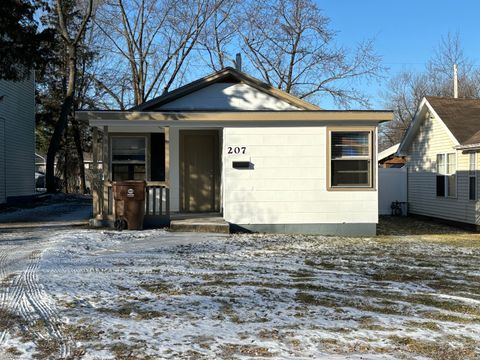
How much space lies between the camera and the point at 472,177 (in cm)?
1556

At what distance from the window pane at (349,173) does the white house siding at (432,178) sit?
5.52m

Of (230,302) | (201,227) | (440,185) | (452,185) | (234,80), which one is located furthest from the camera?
(440,185)

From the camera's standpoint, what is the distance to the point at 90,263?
24.1 feet

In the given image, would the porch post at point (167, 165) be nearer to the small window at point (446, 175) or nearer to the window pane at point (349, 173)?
the window pane at point (349, 173)

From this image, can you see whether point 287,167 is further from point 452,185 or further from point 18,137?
point 18,137

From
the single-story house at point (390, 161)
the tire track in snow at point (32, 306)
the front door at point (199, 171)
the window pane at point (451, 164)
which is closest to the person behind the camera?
the tire track in snow at point (32, 306)

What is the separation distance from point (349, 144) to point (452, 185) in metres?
6.80

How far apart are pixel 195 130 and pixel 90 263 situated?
6.67 meters

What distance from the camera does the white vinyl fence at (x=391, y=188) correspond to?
65.7ft

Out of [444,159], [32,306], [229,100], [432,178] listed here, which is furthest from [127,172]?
[432,178]

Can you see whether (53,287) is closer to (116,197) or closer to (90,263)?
(90,263)

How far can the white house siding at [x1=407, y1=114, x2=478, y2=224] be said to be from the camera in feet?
52.5

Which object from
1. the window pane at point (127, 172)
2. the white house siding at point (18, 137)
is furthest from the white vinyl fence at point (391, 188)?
the white house siding at point (18, 137)

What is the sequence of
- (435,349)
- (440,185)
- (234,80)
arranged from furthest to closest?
(440,185) → (234,80) → (435,349)
